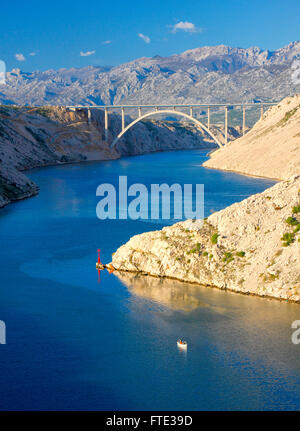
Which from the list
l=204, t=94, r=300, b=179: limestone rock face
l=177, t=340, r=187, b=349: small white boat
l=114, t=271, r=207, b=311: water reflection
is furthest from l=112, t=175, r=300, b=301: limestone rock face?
l=204, t=94, r=300, b=179: limestone rock face

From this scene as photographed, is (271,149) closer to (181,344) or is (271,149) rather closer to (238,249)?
(238,249)

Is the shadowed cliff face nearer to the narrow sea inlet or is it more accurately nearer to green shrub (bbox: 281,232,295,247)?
the narrow sea inlet

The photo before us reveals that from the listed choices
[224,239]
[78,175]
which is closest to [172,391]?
[224,239]

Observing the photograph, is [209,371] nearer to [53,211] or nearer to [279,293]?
[279,293]

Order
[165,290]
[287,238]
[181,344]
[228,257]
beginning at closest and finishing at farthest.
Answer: [181,344] → [287,238] → [165,290] → [228,257]

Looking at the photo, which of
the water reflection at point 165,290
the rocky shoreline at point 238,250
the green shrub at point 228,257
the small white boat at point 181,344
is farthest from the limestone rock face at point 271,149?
the small white boat at point 181,344

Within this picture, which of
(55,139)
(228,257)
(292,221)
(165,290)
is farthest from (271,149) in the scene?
(165,290)
